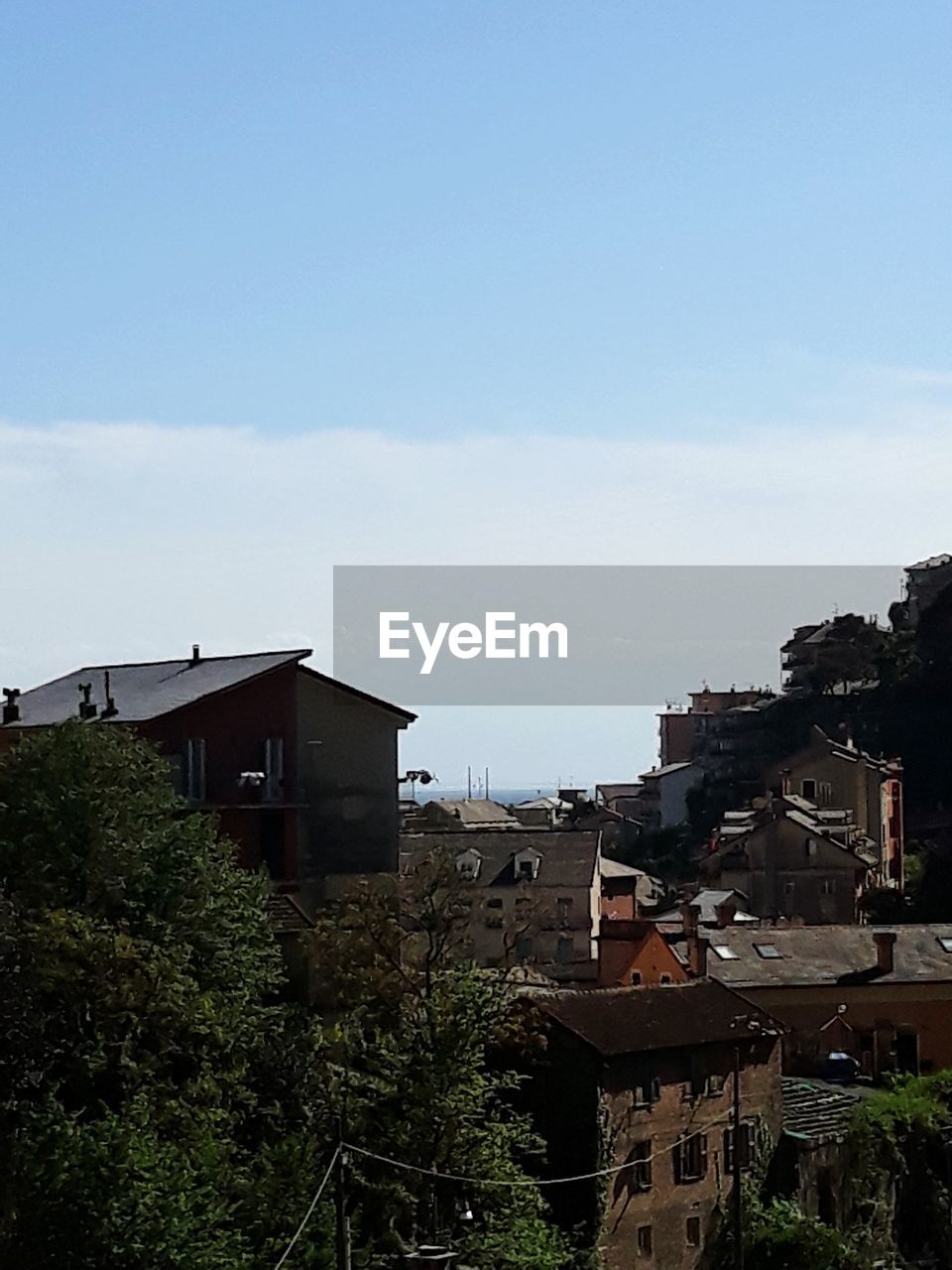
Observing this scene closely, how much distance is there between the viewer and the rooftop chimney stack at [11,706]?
4103cm

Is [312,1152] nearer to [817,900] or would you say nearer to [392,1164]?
[392,1164]

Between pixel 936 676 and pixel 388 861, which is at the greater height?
pixel 936 676

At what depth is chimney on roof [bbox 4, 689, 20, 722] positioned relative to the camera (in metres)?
41.0

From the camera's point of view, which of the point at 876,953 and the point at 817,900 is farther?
the point at 817,900

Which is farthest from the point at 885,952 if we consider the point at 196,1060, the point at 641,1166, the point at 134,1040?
the point at 134,1040

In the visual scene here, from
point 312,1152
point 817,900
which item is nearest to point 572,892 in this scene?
point 817,900

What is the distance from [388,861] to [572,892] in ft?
87.7

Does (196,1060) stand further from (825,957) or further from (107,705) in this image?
(825,957)

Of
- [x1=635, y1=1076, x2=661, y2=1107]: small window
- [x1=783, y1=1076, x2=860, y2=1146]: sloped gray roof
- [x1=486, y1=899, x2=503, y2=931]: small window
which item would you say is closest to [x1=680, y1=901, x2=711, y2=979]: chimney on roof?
[x1=783, y1=1076, x2=860, y2=1146]: sloped gray roof

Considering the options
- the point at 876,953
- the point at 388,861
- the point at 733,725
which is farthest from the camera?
the point at 733,725

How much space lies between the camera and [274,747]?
40344 millimetres

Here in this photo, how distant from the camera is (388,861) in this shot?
42031 millimetres

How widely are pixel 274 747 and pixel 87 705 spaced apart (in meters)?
4.27

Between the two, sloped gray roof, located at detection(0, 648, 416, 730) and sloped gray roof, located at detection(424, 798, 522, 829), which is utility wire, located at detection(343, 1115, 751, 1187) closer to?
sloped gray roof, located at detection(0, 648, 416, 730)
